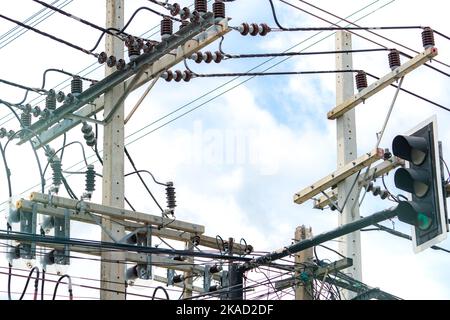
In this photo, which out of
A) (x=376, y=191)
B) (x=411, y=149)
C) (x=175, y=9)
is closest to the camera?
(x=411, y=149)

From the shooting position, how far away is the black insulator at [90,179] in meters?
20.1

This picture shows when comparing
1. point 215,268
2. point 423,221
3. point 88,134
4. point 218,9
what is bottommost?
point 423,221

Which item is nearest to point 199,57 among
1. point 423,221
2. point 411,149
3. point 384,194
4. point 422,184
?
point 384,194

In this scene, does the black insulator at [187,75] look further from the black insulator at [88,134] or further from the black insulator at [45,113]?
the black insulator at [45,113]

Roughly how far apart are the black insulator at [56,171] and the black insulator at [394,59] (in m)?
5.64

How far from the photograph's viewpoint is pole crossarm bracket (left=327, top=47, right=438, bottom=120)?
2233 cm

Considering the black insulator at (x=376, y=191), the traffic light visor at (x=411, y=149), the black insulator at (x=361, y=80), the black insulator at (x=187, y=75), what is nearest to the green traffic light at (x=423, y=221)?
the traffic light visor at (x=411, y=149)

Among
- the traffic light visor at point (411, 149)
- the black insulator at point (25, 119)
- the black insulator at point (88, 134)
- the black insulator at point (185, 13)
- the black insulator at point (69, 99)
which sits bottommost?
the traffic light visor at point (411, 149)

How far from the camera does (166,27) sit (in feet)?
64.2

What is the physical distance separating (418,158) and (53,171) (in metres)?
8.08

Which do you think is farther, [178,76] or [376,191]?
[376,191]

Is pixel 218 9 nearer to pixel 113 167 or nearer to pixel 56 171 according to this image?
pixel 113 167

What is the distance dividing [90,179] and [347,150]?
5.23 meters
